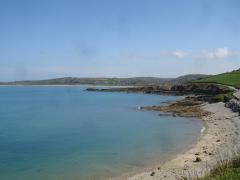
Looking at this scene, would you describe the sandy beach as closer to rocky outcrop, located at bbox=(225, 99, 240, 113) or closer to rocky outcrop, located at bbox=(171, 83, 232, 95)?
rocky outcrop, located at bbox=(225, 99, 240, 113)

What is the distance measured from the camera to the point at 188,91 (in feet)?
328

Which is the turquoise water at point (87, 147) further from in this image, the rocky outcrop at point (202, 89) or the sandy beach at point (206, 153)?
the rocky outcrop at point (202, 89)

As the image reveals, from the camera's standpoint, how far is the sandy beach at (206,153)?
19062mm

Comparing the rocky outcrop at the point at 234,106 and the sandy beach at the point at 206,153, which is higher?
the rocky outcrop at the point at 234,106

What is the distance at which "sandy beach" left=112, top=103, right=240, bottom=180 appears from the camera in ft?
62.5

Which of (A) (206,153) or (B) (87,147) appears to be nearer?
(A) (206,153)

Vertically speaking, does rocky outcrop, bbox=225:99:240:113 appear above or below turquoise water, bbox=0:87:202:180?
above

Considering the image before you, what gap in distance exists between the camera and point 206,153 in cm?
2445

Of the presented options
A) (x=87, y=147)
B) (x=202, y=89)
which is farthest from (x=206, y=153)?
(x=202, y=89)

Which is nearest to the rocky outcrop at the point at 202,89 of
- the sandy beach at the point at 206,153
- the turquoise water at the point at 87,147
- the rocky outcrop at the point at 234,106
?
the rocky outcrop at the point at 234,106

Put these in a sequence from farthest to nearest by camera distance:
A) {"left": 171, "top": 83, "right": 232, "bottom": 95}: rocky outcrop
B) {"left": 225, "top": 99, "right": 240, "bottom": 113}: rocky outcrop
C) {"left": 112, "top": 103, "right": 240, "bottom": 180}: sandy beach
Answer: {"left": 171, "top": 83, "right": 232, "bottom": 95}: rocky outcrop, {"left": 225, "top": 99, "right": 240, "bottom": 113}: rocky outcrop, {"left": 112, "top": 103, "right": 240, "bottom": 180}: sandy beach

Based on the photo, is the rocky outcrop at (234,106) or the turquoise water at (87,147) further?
the rocky outcrop at (234,106)

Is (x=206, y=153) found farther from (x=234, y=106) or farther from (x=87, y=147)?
(x=234, y=106)

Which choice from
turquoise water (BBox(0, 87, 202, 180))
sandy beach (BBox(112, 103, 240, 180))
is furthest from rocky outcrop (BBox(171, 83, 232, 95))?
sandy beach (BBox(112, 103, 240, 180))
